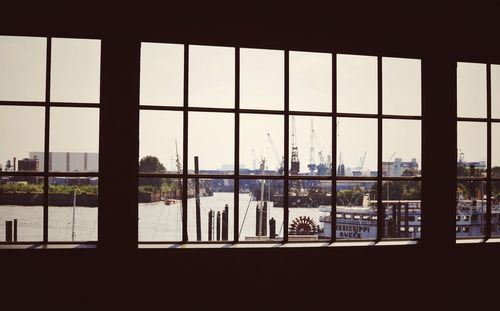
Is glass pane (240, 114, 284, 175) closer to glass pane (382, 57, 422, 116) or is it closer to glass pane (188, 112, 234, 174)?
glass pane (188, 112, 234, 174)

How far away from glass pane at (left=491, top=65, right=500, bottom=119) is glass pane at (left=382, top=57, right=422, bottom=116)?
574 millimetres

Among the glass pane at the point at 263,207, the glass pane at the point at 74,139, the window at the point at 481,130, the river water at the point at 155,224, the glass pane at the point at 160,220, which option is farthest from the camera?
the glass pane at the point at 160,220

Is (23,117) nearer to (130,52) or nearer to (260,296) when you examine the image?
(130,52)

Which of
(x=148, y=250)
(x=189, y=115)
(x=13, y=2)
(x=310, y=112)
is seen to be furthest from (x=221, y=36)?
(x=148, y=250)

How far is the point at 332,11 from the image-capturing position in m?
2.65

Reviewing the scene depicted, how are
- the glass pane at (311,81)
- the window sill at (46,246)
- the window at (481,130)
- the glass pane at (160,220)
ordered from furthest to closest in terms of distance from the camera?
the glass pane at (160,220) → the window at (481,130) → the glass pane at (311,81) → the window sill at (46,246)

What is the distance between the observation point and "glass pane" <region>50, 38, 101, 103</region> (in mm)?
2498

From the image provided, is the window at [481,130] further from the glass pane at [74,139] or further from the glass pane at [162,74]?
the glass pane at [74,139]

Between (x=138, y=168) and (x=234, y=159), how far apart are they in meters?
0.58

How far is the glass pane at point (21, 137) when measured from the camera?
246 cm

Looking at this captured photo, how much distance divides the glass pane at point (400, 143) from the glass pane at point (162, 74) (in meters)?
1.38

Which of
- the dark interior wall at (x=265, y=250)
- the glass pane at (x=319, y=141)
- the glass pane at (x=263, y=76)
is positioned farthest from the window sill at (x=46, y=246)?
the glass pane at (x=319, y=141)

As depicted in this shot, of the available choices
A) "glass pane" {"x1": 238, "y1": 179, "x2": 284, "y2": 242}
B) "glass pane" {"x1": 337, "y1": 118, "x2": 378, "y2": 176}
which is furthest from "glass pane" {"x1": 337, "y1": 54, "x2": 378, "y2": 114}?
"glass pane" {"x1": 238, "y1": 179, "x2": 284, "y2": 242}

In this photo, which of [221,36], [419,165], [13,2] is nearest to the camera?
[13,2]
